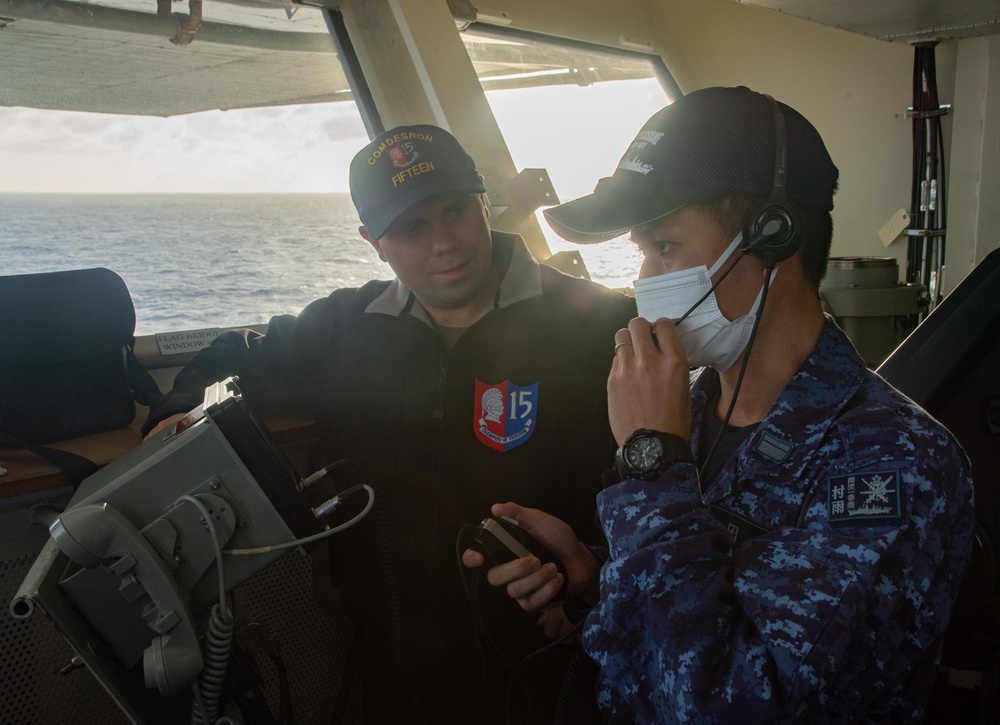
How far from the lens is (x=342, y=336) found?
1.73 metres

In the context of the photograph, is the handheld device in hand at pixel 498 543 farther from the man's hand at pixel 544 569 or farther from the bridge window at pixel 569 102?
the bridge window at pixel 569 102

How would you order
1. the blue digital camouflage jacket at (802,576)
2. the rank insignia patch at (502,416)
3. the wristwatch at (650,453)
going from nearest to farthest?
the blue digital camouflage jacket at (802,576), the wristwatch at (650,453), the rank insignia patch at (502,416)

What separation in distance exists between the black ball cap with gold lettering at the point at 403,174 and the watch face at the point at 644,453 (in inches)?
34.9

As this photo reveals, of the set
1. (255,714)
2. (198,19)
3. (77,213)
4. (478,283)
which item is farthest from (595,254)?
(255,714)

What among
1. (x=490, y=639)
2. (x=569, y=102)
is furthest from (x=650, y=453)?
(x=569, y=102)

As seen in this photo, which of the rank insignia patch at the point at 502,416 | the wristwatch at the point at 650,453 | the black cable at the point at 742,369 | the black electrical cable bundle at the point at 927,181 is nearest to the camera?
the wristwatch at the point at 650,453

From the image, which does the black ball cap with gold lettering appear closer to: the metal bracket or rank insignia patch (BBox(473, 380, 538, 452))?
rank insignia patch (BBox(473, 380, 538, 452))

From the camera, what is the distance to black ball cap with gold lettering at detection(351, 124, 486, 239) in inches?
63.5

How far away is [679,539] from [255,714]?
762 millimetres

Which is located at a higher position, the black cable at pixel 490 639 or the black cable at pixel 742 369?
the black cable at pixel 742 369

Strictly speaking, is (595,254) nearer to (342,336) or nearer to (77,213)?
(342,336)

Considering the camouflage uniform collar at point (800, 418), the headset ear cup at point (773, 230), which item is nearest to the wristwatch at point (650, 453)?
the camouflage uniform collar at point (800, 418)

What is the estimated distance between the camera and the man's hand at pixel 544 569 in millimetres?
1157

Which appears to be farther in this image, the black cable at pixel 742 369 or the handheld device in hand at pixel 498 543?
the handheld device in hand at pixel 498 543
